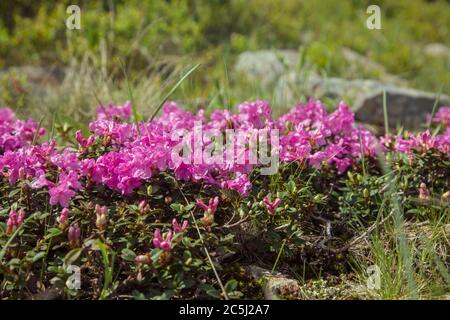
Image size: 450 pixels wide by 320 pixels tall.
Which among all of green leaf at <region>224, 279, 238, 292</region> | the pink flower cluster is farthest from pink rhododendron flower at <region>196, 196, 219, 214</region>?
green leaf at <region>224, 279, 238, 292</region>

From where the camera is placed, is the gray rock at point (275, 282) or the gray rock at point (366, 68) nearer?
the gray rock at point (275, 282)

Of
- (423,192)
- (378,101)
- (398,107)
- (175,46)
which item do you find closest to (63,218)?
(423,192)

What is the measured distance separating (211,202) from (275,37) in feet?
18.5

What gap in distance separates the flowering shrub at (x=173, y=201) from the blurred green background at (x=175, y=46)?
122cm

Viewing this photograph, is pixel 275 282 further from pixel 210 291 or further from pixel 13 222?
pixel 13 222

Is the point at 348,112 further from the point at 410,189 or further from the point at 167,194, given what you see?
the point at 167,194

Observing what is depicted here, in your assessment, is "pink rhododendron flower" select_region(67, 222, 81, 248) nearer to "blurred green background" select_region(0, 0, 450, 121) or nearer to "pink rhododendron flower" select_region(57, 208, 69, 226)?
"pink rhododendron flower" select_region(57, 208, 69, 226)

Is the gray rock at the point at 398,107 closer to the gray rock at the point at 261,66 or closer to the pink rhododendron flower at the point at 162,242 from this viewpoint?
the gray rock at the point at 261,66

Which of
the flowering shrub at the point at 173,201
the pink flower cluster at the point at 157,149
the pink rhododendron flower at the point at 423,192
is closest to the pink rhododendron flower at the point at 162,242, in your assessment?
the flowering shrub at the point at 173,201

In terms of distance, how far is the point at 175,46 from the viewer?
20.2ft

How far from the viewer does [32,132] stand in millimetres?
2779

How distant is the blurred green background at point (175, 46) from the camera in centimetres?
427

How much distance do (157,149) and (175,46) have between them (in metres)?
4.18

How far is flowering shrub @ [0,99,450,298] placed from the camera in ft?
6.30
